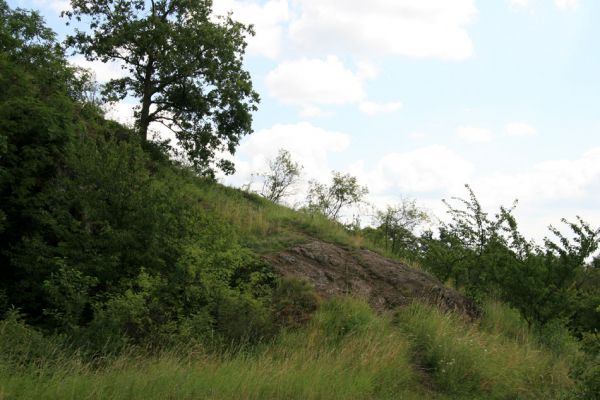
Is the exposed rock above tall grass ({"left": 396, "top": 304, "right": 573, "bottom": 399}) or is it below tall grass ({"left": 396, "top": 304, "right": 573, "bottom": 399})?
above

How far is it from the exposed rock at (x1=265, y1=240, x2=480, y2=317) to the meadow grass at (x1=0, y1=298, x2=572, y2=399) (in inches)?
35.1

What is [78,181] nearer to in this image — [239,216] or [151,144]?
[239,216]

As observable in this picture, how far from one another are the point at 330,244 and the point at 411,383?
6.46m

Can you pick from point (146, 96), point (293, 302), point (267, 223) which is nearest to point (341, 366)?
point (293, 302)

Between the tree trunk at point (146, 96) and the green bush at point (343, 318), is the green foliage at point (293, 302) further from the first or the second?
the tree trunk at point (146, 96)

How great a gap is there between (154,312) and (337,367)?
3136 mm

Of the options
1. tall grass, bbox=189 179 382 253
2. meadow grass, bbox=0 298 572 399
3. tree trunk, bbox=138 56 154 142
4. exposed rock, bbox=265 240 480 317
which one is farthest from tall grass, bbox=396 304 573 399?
tree trunk, bbox=138 56 154 142

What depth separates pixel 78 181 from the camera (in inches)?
406

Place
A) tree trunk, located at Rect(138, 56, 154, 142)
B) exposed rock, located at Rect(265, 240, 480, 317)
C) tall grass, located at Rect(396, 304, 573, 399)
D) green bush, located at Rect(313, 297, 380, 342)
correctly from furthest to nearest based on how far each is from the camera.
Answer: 1. tree trunk, located at Rect(138, 56, 154, 142)
2. exposed rock, located at Rect(265, 240, 480, 317)
3. green bush, located at Rect(313, 297, 380, 342)
4. tall grass, located at Rect(396, 304, 573, 399)

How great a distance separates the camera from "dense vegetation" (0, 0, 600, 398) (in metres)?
7.10

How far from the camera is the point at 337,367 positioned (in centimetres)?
820

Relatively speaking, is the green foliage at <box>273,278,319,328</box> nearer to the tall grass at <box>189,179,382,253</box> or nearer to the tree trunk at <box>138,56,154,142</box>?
the tall grass at <box>189,179,382,253</box>

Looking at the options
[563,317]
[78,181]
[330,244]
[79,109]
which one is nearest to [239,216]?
[330,244]

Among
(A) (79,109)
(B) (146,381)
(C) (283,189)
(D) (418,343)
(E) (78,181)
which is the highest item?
(C) (283,189)
